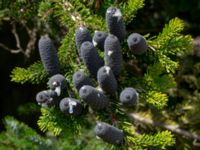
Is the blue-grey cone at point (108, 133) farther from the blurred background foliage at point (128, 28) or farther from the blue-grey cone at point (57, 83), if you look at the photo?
the blurred background foliage at point (128, 28)

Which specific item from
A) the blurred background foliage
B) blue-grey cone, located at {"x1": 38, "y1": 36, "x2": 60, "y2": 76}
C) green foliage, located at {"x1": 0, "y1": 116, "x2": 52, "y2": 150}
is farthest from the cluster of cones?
green foliage, located at {"x1": 0, "y1": 116, "x2": 52, "y2": 150}

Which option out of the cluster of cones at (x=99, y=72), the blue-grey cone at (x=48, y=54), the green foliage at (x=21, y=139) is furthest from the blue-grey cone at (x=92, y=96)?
the green foliage at (x=21, y=139)

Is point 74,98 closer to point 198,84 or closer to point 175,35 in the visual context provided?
point 175,35

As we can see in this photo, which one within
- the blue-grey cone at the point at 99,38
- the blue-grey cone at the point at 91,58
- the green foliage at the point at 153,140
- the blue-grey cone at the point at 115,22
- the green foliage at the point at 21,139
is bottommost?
the green foliage at the point at 21,139

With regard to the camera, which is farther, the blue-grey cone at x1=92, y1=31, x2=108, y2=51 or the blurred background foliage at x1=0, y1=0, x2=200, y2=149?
the blurred background foliage at x1=0, y1=0, x2=200, y2=149

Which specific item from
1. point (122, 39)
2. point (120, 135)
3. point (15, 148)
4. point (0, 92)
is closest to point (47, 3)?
point (122, 39)

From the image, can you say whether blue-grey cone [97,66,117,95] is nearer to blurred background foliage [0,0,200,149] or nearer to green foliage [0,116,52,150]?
blurred background foliage [0,0,200,149]
